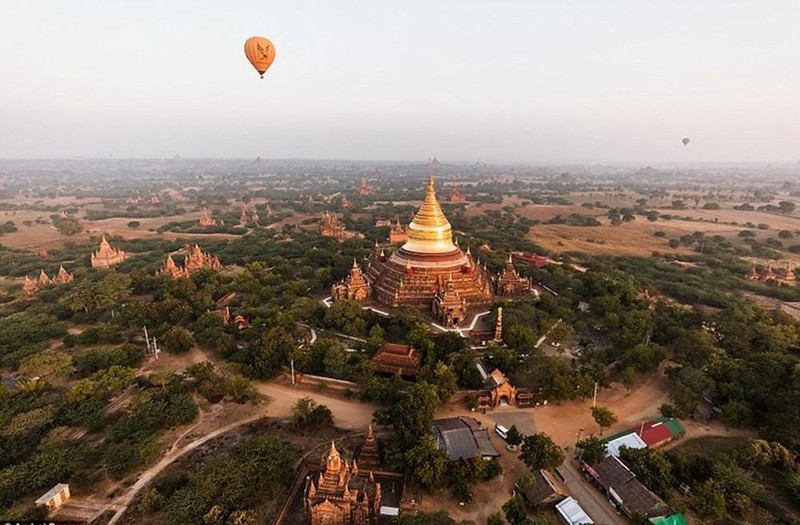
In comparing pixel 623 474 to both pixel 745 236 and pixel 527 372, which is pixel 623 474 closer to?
pixel 527 372

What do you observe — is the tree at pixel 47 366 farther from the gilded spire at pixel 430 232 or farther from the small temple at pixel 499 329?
the small temple at pixel 499 329

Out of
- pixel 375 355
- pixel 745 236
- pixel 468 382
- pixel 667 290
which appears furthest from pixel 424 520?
pixel 745 236

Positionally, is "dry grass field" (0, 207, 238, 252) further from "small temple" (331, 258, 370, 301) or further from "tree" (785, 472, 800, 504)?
"tree" (785, 472, 800, 504)

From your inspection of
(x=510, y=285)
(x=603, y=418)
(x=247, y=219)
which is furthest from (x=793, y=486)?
(x=247, y=219)

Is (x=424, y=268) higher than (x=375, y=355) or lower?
higher

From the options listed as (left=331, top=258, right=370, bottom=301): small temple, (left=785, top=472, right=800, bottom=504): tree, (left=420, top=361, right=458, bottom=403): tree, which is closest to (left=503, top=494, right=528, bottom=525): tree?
(left=420, top=361, right=458, bottom=403): tree
